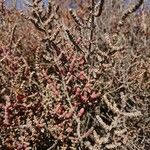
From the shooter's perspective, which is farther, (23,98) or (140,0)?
(23,98)

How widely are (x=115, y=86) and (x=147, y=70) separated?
0.61 metres

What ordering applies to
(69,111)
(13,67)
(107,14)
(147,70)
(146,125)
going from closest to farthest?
(69,111) → (13,67) → (146,125) → (147,70) → (107,14)

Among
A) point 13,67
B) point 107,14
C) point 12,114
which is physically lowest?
point 12,114

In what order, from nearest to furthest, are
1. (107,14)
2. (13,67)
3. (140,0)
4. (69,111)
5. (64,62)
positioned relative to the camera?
(140,0) < (69,111) < (64,62) < (13,67) < (107,14)

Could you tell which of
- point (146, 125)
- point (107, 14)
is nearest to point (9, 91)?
point (146, 125)

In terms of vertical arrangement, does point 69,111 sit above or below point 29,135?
above

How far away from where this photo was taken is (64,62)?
10.4 feet

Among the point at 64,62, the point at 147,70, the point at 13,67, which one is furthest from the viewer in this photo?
the point at 147,70

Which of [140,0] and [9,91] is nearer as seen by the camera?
[140,0]

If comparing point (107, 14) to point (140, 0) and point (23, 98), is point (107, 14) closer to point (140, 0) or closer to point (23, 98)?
point (23, 98)

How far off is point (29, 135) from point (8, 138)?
0.61 ft

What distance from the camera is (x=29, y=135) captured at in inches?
122

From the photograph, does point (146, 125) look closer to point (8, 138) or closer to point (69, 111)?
point (69, 111)

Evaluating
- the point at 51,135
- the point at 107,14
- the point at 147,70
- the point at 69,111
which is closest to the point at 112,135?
the point at 69,111
